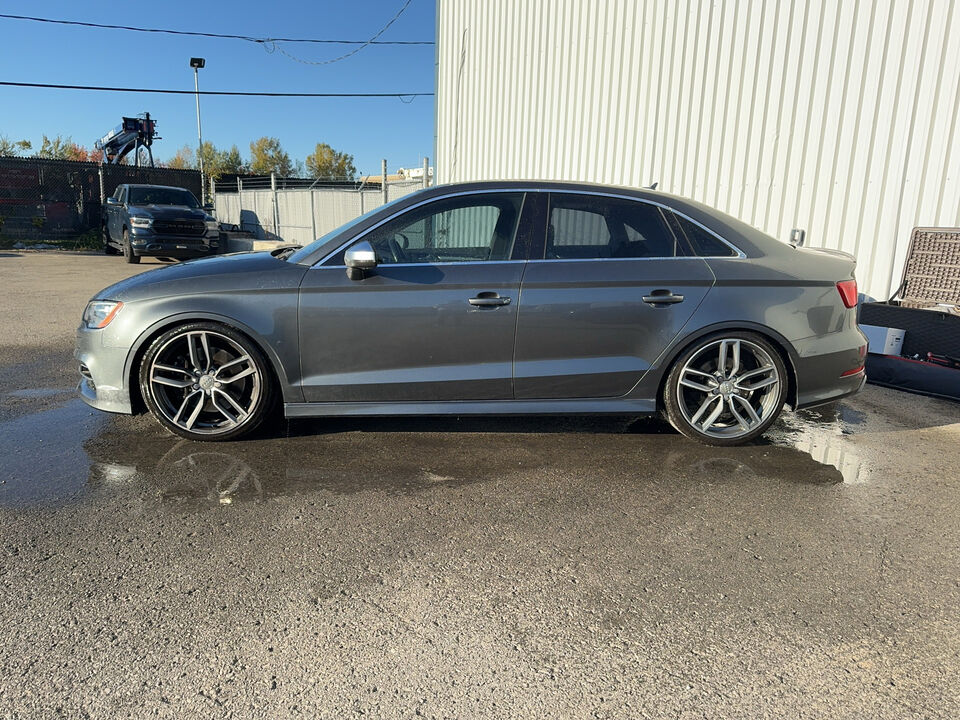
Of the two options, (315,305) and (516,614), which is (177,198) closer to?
(315,305)

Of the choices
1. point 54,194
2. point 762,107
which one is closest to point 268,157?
point 54,194

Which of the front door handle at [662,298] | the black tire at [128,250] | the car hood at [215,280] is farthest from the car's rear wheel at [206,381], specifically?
the black tire at [128,250]

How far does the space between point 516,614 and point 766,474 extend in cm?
200

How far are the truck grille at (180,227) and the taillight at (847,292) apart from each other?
49.1 ft

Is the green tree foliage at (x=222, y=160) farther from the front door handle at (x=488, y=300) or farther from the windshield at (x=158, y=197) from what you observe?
the front door handle at (x=488, y=300)

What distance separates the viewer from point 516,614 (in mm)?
2430

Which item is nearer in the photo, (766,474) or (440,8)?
(766,474)

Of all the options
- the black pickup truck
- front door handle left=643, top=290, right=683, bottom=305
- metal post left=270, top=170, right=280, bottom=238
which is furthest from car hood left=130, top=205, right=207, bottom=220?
front door handle left=643, top=290, right=683, bottom=305

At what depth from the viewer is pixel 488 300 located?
3871 millimetres

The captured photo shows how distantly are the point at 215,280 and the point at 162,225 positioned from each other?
1325 centimetres

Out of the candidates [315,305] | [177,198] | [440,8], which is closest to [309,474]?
[315,305]

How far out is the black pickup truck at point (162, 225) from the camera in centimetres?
1548

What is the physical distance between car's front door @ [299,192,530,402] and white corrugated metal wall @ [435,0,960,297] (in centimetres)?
500

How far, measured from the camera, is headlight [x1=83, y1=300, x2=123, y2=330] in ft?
12.9
